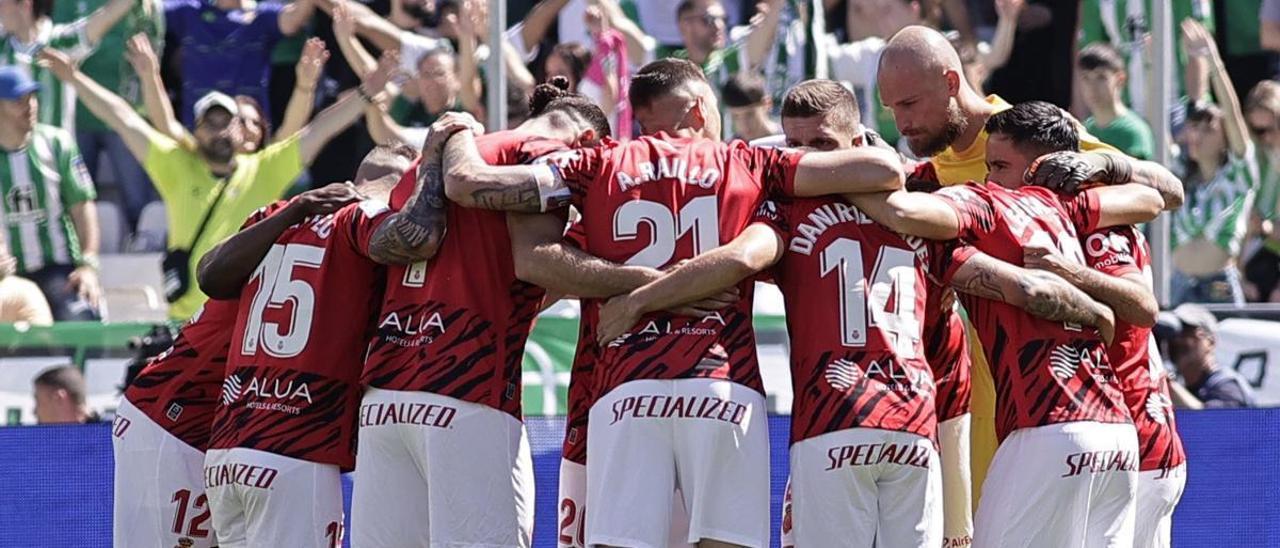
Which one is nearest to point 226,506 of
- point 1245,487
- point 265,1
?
point 1245,487

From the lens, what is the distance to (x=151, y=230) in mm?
11047

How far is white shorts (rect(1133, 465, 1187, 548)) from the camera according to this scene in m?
6.58

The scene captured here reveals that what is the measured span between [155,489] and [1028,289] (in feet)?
10.8

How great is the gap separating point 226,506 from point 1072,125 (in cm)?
330

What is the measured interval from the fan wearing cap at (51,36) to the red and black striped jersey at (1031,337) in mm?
6472

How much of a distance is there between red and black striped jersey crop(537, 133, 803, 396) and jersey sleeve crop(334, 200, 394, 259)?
26.7 inches

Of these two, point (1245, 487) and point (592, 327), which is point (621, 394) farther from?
point (1245, 487)

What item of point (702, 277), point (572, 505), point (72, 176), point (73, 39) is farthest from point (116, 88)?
point (702, 277)

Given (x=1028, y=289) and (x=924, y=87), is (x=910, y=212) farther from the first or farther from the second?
(x=924, y=87)

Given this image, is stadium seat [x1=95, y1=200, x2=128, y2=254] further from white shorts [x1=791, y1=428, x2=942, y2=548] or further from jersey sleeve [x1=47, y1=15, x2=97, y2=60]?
white shorts [x1=791, y1=428, x2=942, y2=548]

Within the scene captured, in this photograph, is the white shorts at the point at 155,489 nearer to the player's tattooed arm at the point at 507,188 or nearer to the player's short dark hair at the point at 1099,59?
the player's tattooed arm at the point at 507,188

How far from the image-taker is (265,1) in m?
11.4

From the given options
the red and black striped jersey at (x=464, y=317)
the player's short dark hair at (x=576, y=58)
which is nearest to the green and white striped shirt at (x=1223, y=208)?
the player's short dark hair at (x=576, y=58)

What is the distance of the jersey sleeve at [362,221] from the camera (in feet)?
21.1
